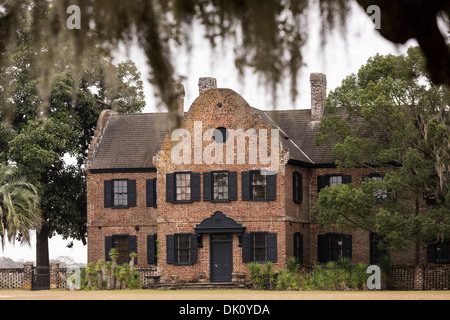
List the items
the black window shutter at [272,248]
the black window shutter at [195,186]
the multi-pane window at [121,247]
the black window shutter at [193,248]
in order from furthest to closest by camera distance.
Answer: the multi-pane window at [121,247], the black window shutter at [195,186], the black window shutter at [193,248], the black window shutter at [272,248]

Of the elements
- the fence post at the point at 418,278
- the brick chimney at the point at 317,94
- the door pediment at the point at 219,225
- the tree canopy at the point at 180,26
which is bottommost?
the fence post at the point at 418,278

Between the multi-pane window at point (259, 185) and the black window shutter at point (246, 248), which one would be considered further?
the multi-pane window at point (259, 185)

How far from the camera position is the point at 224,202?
37.9 metres

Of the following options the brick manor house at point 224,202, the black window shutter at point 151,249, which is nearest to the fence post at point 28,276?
the brick manor house at point 224,202

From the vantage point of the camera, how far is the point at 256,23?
9.53 feet

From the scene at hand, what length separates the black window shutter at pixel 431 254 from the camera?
1475 inches

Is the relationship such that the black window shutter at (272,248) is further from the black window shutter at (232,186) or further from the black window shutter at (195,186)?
the black window shutter at (195,186)

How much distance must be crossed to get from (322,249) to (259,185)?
14.6 ft

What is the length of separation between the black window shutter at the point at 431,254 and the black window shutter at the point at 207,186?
31.0 ft

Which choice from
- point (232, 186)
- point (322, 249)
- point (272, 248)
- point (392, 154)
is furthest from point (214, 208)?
point (392, 154)

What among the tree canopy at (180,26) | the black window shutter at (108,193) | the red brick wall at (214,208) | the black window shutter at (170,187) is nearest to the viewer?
the tree canopy at (180,26)

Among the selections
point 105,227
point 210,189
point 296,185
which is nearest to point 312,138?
point 296,185

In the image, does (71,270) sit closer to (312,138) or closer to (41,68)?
(312,138)

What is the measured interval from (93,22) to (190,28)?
1.07 ft
